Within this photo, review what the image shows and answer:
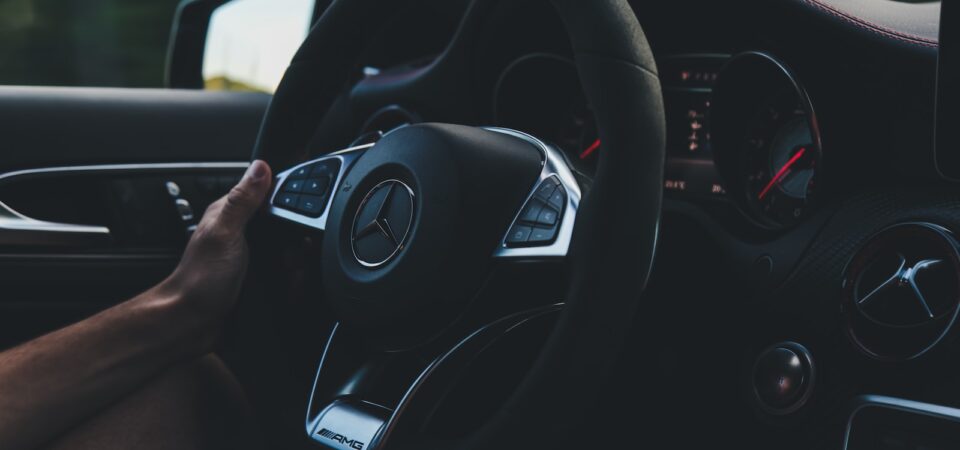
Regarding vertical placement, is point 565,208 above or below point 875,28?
below

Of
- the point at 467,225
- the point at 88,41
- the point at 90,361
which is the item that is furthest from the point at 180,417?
the point at 88,41

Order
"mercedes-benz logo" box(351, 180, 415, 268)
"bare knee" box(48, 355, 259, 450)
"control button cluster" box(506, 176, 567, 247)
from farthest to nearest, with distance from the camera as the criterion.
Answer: "bare knee" box(48, 355, 259, 450) → "mercedes-benz logo" box(351, 180, 415, 268) → "control button cluster" box(506, 176, 567, 247)

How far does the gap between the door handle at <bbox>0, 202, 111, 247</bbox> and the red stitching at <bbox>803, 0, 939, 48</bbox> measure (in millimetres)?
1608

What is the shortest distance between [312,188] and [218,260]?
0.17 meters

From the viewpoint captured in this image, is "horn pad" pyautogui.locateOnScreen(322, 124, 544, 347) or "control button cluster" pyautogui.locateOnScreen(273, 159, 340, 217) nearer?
"horn pad" pyautogui.locateOnScreen(322, 124, 544, 347)

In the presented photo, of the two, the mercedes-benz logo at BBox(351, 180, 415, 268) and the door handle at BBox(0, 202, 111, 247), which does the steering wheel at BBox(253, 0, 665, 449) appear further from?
the door handle at BBox(0, 202, 111, 247)

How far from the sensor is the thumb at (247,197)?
141cm

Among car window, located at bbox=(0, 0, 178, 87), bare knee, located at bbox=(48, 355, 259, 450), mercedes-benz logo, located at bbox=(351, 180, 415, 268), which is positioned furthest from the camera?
car window, located at bbox=(0, 0, 178, 87)

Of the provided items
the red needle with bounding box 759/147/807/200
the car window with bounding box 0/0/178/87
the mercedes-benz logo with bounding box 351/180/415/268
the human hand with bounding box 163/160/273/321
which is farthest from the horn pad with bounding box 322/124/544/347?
the car window with bounding box 0/0/178/87

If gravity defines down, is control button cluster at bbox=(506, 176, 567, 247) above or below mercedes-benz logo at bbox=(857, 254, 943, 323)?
above

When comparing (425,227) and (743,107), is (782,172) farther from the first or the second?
(425,227)

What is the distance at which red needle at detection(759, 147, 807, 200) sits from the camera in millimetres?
1395

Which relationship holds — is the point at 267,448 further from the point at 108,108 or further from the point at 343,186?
the point at 108,108

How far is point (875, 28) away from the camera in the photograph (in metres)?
1.23
